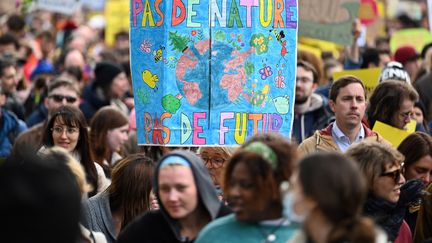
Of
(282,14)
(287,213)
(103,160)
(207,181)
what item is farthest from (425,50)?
(287,213)

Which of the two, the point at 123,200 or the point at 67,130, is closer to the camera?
the point at 123,200

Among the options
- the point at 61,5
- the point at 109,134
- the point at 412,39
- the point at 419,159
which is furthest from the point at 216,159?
the point at 412,39

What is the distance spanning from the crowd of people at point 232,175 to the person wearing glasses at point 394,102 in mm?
10

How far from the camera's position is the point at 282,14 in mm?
8328

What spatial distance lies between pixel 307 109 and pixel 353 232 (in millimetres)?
6579

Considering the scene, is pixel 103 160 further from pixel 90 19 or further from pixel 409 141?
pixel 90 19

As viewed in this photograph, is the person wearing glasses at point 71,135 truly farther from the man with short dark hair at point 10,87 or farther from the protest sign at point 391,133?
the man with short dark hair at point 10,87

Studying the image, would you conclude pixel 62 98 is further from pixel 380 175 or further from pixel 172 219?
pixel 172 219

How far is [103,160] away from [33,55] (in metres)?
8.95

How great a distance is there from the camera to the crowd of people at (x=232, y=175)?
15.2ft

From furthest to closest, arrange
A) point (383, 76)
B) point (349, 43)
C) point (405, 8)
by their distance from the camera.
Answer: point (405, 8)
point (349, 43)
point (383, 76)

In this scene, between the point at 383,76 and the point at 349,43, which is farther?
the point at 349,43

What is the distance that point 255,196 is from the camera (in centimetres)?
579

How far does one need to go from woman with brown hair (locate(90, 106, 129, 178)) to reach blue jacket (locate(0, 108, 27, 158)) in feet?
4.45
